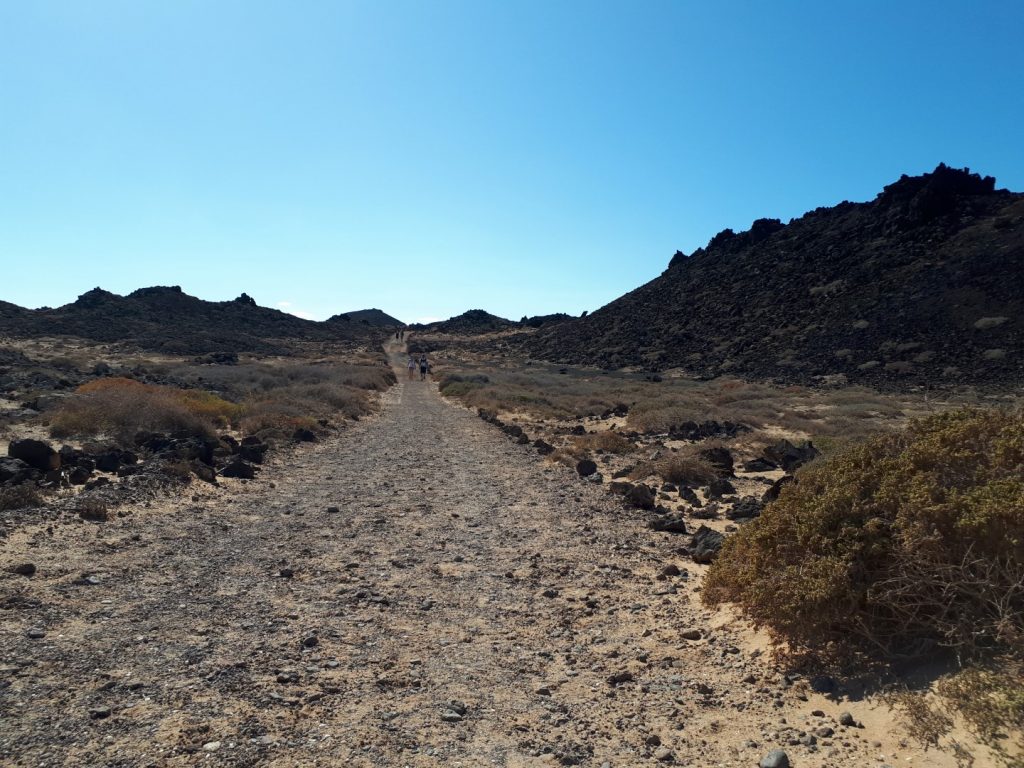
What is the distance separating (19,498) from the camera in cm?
906

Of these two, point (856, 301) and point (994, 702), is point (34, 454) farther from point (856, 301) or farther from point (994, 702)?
point (856, 301)

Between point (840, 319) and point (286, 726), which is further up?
point (840, 319)

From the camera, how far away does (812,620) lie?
187 inches

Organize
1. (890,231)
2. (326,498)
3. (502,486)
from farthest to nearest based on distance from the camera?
1. (890,231)
2. (502,486)
3. (326,498)

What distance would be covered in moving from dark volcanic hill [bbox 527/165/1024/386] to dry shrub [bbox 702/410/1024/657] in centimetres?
3762

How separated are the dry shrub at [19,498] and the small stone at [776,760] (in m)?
9.91

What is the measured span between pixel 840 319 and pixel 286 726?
57.8m

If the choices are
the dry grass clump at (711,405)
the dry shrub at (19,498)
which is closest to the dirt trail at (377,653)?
the dry shrub at (19,498)

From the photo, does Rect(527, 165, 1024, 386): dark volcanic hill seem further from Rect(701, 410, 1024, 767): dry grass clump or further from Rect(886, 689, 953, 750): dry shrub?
Rect(886, 689, 953, 750): dry shrub

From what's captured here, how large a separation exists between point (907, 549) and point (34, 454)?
12.7 m

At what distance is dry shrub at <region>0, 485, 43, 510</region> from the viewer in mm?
8906

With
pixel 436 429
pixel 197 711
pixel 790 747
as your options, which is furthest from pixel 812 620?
pixel 436 429

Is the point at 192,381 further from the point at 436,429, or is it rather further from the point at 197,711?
the point at 197,711

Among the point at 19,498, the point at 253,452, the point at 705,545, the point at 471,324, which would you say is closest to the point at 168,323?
the point at 471,324
